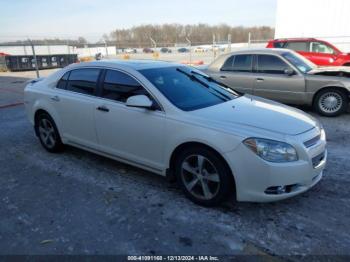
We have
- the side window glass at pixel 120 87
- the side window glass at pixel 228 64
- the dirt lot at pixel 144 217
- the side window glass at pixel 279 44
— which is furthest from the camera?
the side window glass at pixel 279 44

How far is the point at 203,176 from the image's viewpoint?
3396 mm

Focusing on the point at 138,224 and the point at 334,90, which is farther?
the point at 334,90

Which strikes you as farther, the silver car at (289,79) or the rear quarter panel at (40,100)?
the silver car at (289,79)

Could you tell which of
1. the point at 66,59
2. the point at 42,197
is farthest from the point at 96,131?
the point at 66,59

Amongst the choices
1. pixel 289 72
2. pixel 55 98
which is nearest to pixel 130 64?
pixel 55 98

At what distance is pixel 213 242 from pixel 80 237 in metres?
1.26

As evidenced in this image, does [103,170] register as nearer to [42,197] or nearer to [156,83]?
[42,197]

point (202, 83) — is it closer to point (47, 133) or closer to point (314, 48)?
point (47, 133)

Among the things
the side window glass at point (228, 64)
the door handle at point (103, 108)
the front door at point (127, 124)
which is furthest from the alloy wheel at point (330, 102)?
the door handle at point (103, 108)

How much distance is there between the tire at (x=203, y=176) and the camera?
10.6 feet

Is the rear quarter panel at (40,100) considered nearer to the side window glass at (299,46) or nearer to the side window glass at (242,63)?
the side window glass at (242,63)

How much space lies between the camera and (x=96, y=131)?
4.30 metres

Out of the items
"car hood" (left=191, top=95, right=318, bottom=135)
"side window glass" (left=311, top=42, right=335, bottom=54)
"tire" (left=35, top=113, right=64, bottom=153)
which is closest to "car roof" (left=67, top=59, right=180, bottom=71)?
"car hood" (left=191, top=95, right=318, bottom=135)

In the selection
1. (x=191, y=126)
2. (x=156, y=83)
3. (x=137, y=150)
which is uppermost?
(x=156, y=83)
